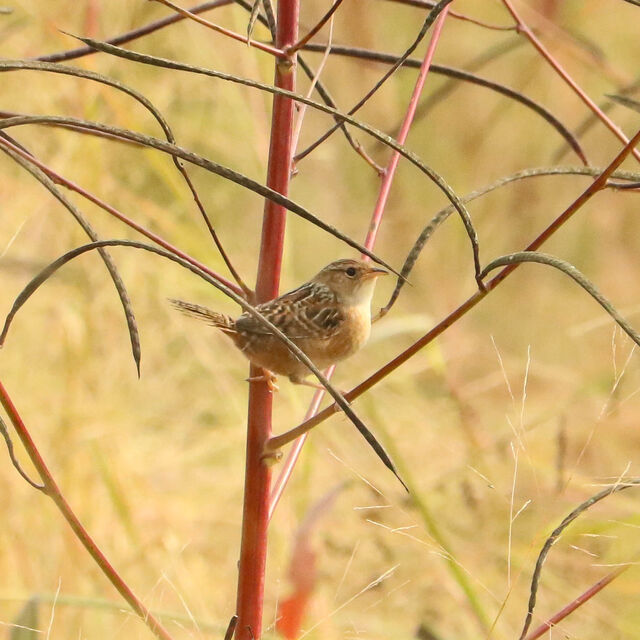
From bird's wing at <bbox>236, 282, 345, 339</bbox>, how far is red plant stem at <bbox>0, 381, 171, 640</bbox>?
614 mm

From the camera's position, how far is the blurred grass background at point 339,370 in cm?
208

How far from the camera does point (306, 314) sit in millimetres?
1526

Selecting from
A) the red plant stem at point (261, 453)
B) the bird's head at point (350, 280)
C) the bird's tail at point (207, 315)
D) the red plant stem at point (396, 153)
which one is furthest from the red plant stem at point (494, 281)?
the bird's head at point (350, 280)

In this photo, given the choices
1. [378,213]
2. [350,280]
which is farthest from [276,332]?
[350,280]

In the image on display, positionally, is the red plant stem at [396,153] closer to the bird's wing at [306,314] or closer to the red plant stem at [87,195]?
the red plant stem at [87,195]

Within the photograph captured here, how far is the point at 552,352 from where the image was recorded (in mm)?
4125

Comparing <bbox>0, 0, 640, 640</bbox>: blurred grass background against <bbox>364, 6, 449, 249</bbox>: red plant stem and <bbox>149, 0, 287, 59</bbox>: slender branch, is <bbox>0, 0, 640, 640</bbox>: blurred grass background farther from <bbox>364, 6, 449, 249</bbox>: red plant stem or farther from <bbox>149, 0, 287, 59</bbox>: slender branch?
<bbox>149, 0, 287, 59</bbox>: slender branch

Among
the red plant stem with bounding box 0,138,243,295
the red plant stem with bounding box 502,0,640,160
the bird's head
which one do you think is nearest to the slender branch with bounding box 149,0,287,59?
the red plant stem with bounding box 0,138,243,295

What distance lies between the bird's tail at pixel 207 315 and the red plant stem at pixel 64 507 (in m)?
0.61

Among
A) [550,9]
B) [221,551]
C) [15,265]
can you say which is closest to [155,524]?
[221,551]

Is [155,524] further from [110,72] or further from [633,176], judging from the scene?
[633,176]

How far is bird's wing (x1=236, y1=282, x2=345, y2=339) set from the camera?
4.81 feet

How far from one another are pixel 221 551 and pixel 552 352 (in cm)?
199

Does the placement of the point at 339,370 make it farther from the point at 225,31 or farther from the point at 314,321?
the point at 225,31
